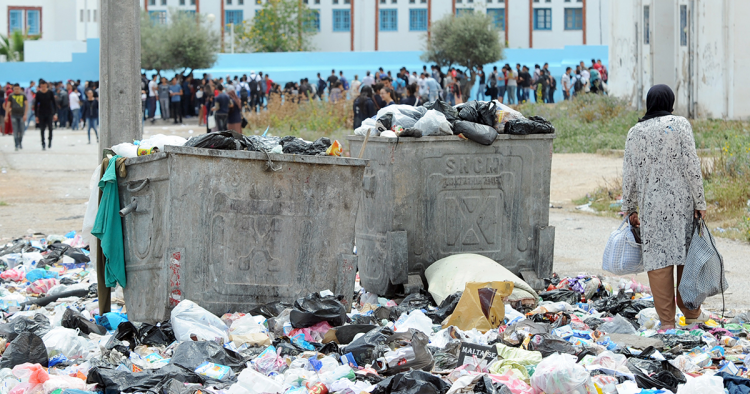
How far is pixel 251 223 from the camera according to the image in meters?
5.43

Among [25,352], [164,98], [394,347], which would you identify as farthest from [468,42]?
[25,352]

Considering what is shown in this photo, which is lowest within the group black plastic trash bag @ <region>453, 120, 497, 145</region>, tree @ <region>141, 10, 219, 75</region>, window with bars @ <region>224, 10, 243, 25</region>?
black plastic trash bag @ <region>453, 120, 497, 145</region>

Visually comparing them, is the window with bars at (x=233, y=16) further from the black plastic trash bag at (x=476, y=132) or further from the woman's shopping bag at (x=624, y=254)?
the woman's shopping bag at (x=624, y=254)

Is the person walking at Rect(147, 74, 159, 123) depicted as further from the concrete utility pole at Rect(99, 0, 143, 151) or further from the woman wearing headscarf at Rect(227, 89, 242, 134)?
the concrete utility pole at Rect(99, 0, 143, 151)

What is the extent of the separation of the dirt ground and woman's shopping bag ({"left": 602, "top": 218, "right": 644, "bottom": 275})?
1.16 m

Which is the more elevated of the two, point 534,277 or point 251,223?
point 251,223

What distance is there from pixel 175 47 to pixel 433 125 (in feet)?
108

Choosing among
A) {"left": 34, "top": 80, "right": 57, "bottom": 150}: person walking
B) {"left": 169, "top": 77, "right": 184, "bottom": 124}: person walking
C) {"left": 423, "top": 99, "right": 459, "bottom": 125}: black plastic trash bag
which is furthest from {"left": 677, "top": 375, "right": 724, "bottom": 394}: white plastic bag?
{"left": 169, "top": 77, "right": 184, "bottom": 124}: person walking

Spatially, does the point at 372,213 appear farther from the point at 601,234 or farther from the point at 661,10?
the point at 661,10

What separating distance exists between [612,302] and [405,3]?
47.7m

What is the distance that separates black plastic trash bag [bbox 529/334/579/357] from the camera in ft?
15.6

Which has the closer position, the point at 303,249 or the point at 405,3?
the point at 303,249

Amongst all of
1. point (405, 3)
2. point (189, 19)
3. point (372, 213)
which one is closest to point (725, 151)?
point (372, 213)

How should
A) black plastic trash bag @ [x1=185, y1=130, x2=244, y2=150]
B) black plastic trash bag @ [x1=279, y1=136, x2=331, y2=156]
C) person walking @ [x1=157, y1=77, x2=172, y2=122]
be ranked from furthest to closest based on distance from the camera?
person walking @ [x1=157, y1=77, x2=172, y2=122] → black plastic trash bag @ [x1=279, y1=136, x2=331, y2=156] → black plastic trash bag @ [x1=185, y1=130, x2=244, y2=150]
